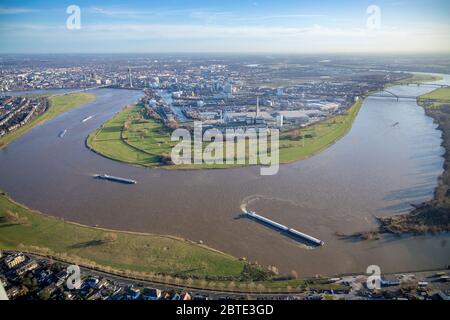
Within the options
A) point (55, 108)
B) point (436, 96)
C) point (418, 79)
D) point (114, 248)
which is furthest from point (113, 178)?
point (418, 79)

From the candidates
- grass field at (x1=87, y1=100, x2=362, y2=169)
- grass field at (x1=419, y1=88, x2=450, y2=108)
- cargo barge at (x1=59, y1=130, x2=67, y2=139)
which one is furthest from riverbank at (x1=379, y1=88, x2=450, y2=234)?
cargo barge at (x1=59, y1=130, x2=67, y2=139)

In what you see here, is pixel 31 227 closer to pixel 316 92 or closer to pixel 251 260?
pixel 251 260

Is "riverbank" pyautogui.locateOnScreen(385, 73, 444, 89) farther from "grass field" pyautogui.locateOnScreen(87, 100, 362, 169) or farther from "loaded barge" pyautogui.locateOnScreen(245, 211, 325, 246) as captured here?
"loaded barge" pyautogui.locateOnScreen(245, 211, 325, 246)

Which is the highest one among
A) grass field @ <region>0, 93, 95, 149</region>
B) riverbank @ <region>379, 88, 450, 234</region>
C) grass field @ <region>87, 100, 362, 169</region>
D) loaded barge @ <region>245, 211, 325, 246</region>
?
grass field @ <region>0, 93, 95, 149</region>

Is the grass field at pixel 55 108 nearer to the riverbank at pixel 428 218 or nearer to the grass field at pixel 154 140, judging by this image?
the grass field at pixel 154 140

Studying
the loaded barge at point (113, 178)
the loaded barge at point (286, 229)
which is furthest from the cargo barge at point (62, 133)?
the loaded barge at point (286, 229)

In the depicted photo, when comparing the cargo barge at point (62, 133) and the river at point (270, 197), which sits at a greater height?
the cargo barge at point (62, 133)

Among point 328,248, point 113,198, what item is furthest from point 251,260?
point 113,198
